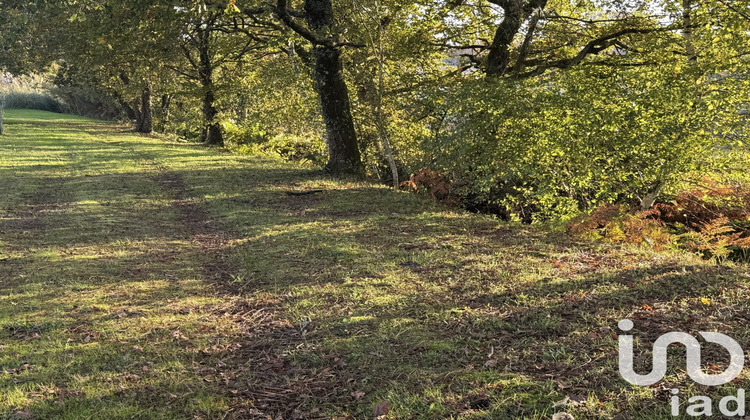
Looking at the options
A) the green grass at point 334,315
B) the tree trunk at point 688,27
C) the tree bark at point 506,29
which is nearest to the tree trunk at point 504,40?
the tree bark at point 506,29

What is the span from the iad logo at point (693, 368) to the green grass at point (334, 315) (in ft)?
0.28

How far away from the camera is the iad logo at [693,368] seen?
284cm

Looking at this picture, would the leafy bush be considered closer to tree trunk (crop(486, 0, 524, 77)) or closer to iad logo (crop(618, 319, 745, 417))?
tree trunk (crop(486, 0, 524, 77))

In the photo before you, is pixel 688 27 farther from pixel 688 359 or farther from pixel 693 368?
pixel 693 368

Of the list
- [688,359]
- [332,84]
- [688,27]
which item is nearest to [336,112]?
[332,84]

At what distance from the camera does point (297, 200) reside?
36.0 ft

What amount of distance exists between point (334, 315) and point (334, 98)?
846 centimetres

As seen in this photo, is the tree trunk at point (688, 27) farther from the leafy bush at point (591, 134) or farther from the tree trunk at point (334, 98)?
the tree trunk at point (334, 98)

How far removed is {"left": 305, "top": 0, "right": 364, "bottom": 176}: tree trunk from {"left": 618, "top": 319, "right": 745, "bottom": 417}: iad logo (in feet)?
31.4

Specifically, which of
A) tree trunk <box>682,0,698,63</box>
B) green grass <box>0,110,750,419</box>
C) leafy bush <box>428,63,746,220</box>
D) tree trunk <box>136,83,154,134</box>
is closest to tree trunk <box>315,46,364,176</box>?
leafy bush <box>428,63,746,220</box>

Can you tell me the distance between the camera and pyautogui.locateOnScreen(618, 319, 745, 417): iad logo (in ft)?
9.33

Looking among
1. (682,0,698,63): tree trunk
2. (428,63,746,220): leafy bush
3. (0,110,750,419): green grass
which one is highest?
(682,0,698,63): tree trunk

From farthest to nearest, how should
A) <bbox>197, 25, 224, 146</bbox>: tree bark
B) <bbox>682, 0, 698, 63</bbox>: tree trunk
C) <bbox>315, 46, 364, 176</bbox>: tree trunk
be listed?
<bbox>197, 25, 224, 146</bbox>: tree bark < <bbox>315, 46, 364, 176</bbox>: tree trunk < <bbox>682, 0, 698, 63</bbox>: tree trunk

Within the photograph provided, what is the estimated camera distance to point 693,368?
328 centimetres
